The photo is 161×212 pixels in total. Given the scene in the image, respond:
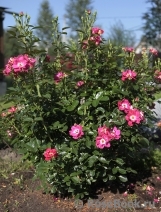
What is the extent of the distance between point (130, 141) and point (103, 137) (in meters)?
0.49

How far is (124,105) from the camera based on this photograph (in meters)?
2.91

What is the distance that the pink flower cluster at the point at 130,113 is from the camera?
9.25 ft

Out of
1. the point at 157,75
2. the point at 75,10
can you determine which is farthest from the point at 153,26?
the point at 157,75

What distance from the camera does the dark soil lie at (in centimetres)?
331

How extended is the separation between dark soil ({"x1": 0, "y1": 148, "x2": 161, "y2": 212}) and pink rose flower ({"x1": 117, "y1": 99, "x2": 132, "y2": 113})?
0.93 metres

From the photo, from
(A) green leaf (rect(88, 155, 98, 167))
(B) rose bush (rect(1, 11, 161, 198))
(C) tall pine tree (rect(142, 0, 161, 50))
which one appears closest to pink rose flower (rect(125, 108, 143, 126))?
(B) rose bush (rect(1, 11, 161, 198))

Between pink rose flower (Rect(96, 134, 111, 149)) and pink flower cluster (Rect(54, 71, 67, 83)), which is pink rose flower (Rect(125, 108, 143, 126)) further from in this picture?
pink flower cluster (Rect(54, 71, 67, 83))

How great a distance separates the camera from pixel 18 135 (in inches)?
138

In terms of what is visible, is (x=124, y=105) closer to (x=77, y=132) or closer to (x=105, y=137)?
(x=105, y=137)

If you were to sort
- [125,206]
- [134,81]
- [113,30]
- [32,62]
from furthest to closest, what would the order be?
[113,30]
[125,206]
[134,81]
[32,62]

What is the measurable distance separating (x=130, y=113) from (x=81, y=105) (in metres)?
0.44

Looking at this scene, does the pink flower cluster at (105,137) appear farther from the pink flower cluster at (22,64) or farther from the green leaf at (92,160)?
the pink flower cluster at (22,64)

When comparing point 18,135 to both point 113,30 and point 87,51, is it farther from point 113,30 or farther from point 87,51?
point 113,30

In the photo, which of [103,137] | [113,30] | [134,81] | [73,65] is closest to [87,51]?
[73,65]
